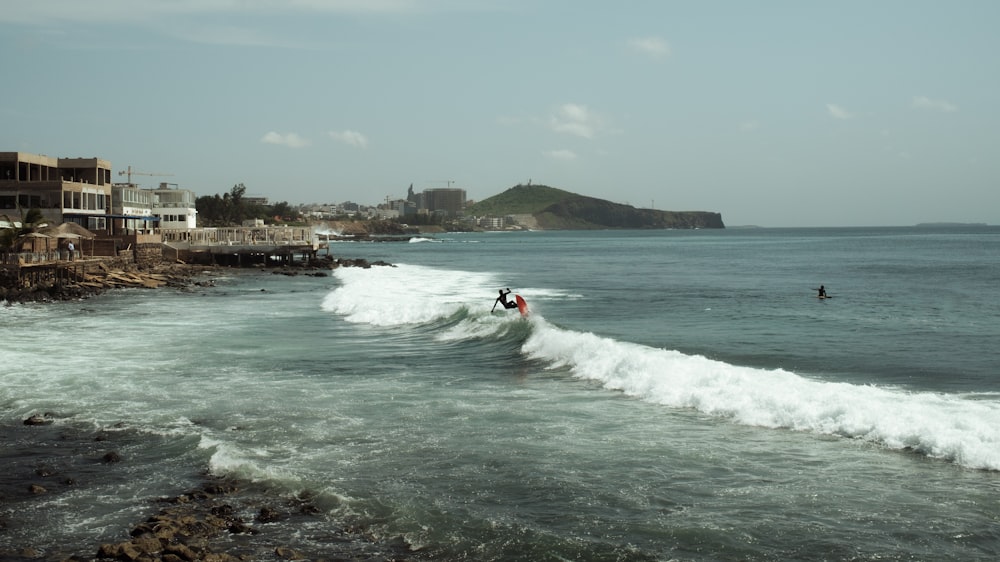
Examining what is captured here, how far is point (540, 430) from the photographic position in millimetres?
14352

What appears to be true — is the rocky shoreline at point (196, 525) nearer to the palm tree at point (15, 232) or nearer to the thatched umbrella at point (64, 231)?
the palm tree at point (15, 232)

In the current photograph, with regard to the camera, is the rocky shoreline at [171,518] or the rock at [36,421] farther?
the rock at [36,421]

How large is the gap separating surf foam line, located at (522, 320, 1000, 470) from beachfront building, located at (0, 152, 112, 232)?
→ 53.4m

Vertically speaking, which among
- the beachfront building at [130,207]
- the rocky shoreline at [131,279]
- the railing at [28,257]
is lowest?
the rocky shoreline at [131,279]

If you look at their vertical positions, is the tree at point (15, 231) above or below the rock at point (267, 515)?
above

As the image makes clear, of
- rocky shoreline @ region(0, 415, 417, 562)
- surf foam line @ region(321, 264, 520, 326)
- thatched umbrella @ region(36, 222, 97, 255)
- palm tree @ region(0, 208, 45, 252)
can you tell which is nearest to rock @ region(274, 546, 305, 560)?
rocky shoreline @ region(0, 415, 417, 562)

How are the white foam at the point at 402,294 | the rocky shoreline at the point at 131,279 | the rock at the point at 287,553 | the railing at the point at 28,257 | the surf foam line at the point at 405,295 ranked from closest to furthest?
the rock at the point at 287,553 < the surf foam line at the point at 405,295 < the white foam at the point at 402,294 < the rocky shoreline at the point at 131,279 < the railing at the point at 28,257

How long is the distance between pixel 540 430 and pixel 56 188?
60.3 meters

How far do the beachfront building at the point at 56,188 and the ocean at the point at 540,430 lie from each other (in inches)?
1466

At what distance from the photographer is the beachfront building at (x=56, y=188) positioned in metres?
63.4

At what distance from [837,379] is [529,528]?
1213 centimetres

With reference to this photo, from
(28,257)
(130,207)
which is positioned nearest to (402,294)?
(28,257)

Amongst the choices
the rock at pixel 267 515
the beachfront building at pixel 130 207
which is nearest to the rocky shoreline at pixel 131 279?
the beachfront building at pixel 130 207

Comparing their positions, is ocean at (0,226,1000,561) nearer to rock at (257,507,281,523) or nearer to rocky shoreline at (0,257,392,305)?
rock at (257,507,281,523)
